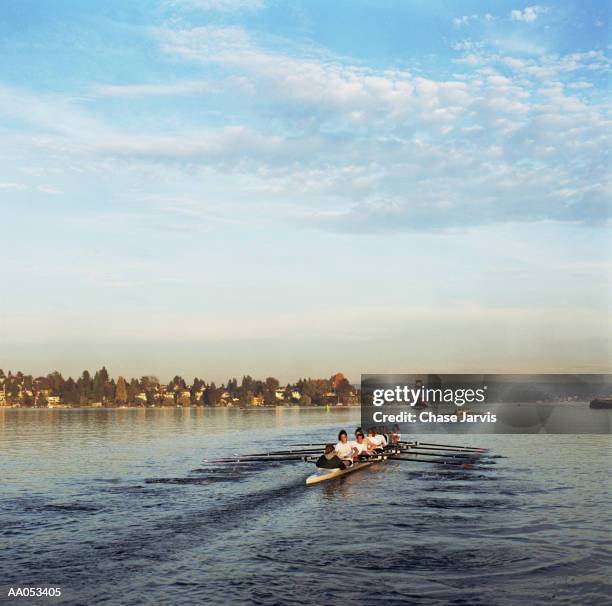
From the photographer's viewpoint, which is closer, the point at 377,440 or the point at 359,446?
the point at 359,446

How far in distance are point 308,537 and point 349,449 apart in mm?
18224

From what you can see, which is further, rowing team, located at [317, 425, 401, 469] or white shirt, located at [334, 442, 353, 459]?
white shirt, located at [334, 442, 353, 459]

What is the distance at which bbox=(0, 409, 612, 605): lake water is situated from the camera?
17953 mm

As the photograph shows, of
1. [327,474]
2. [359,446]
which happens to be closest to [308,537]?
[327,474]

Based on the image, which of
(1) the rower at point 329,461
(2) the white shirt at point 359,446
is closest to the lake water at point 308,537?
(1) the rower at point 329,461

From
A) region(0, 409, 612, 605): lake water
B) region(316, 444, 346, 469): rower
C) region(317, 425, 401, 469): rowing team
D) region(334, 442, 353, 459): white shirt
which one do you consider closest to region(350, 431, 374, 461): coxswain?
region(317, 425, 401, 469): rowing team

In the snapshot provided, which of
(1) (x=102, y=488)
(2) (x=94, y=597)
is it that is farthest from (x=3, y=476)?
(2) (x=94, y=597)

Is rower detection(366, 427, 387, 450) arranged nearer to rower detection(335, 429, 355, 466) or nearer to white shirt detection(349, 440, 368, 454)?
white shirt detection(349, 440, 368, 454)

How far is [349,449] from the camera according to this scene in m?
41.9

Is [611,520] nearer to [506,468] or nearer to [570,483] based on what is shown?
[570,483]

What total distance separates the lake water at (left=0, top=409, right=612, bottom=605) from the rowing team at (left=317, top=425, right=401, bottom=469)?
1.18 m

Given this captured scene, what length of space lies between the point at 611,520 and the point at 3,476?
3647 cm

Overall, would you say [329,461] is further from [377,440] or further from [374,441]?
[377,440]

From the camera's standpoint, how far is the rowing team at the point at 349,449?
38281 mm
